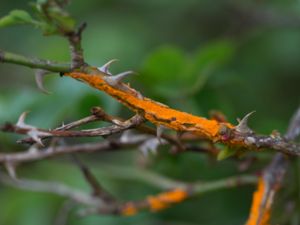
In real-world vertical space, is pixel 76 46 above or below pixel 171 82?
below

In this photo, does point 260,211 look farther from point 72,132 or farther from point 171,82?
point 171,82

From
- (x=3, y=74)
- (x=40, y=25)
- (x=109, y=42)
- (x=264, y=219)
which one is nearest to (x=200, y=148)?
(x=264, y=219)

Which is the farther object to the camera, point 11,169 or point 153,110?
point 11,169

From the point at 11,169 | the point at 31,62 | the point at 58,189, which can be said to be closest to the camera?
the point at 31,62

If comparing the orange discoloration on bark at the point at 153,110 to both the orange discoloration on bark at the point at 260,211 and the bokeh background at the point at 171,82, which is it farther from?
the bokeh background at the point at 171,82

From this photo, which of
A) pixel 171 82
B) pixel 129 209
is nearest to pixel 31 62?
pixel 129 209

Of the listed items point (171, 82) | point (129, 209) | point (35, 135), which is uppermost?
point (171, 82)

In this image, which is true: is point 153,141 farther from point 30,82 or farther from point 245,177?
point 30,82

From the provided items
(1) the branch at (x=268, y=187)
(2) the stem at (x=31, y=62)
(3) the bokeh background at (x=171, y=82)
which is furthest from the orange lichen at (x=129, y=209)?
(2) the stem at (x=31, y=62)
